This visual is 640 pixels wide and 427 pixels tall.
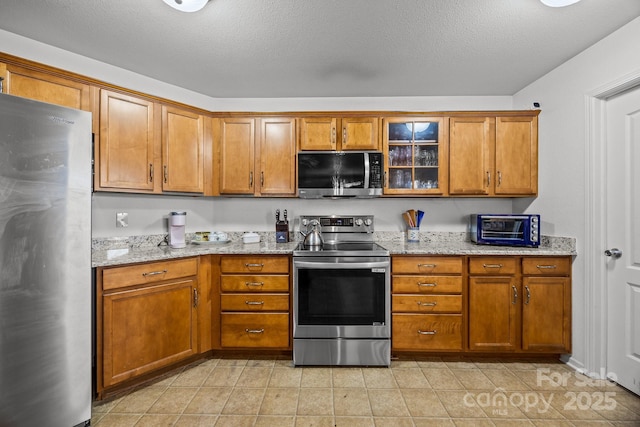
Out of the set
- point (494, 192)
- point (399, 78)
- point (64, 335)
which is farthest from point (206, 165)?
point (494, 192)

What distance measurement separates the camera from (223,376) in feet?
7.59

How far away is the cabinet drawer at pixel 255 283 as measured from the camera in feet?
8.32

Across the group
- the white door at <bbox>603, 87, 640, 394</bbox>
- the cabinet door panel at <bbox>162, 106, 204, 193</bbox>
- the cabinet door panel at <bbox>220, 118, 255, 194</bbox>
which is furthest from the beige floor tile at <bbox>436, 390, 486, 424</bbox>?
the cabinet door panel at <bbox>162, 106, 204, 193</bbox>

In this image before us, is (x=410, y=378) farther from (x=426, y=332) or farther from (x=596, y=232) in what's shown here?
(x=596, y=232)

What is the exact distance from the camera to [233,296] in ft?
8.36

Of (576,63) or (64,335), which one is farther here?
(576,63)

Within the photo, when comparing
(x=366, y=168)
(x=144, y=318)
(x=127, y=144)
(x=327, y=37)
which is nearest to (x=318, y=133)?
(x=366, y=168)

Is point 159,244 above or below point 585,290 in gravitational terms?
above

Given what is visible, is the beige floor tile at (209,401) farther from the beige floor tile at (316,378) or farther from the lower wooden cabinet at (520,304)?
the lower wooden cabinet at (520,304)

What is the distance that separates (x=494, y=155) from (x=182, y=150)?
2.85 meters

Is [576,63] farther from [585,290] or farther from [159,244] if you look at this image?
[159,244]

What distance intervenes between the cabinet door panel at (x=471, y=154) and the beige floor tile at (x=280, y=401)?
7.27 feet

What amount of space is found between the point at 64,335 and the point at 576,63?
12.7ft

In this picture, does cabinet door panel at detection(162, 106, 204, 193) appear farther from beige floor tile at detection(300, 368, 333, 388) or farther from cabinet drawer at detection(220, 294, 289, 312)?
beige floor tile at detection(300, 368, 333, 388)
